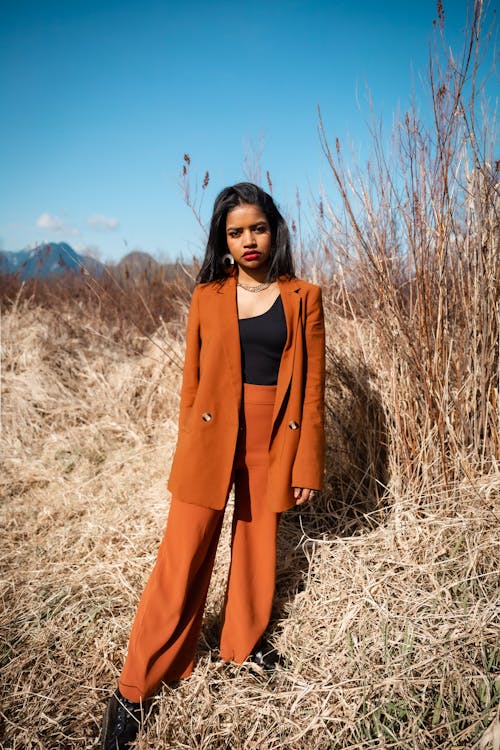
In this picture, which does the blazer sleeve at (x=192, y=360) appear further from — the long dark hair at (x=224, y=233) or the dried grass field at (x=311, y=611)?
the dried grass field at (x=311, y=611)

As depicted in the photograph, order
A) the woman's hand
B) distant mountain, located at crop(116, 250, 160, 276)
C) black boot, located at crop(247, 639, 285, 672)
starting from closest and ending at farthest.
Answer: the woman's hand → black boot, located at crop(247, 639, 285, 672) → distant mountain, located at crop(116, 250, 160, 276)

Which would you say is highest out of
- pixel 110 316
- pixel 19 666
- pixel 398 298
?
pixel 110 316

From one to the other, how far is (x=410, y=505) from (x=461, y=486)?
0.81 ft

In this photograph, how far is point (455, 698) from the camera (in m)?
1.49

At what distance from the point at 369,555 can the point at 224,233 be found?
4.95ft

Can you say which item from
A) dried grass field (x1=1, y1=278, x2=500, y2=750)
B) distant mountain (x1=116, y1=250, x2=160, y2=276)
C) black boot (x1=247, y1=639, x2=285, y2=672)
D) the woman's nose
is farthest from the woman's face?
distant mountain (x1=116, y1=250, x2=160, y2=276)

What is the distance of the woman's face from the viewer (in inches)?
62.9

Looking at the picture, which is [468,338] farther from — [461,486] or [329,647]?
[329,647]

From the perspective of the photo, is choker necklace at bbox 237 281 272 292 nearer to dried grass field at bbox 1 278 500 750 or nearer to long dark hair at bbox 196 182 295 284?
long dark hair at bbox 196 182 295 284

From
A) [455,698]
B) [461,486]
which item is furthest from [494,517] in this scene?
[455,698]

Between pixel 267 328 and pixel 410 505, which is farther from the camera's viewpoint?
pixel 410 505

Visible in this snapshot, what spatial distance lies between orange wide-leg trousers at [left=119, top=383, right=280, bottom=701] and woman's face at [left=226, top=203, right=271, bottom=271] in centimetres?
45

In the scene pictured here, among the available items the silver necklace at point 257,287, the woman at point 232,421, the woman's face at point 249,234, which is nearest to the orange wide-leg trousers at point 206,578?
the woman at point 232,421

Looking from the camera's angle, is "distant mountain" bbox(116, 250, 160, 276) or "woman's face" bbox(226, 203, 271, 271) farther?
"distant mountain" bbox(116, 250, 160, 276)
